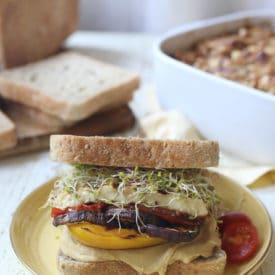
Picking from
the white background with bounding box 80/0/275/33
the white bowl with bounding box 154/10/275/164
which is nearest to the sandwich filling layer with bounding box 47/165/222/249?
the white bowl with bounding box 154/10/275/164

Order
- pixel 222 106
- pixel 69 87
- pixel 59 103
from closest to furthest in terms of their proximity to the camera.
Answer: pixel 222 106 → pixel 59 103 → pixel 69 87

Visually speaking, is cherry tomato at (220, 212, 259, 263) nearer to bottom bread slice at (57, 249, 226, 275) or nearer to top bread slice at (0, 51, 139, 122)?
bottom bread slice at (57, 249, 226, 275)

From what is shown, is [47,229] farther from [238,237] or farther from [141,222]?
[238,237]

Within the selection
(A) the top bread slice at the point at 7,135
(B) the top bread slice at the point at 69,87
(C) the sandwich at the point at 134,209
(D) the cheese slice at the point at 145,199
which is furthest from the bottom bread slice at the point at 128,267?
(B) the top bread slice at the point at 69,87

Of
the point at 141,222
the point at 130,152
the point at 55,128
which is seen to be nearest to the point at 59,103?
the point at 55,128

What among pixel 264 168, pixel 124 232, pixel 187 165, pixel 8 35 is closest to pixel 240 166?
pixel 264 168

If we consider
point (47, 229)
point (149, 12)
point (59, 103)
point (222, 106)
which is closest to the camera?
point (47, 229)

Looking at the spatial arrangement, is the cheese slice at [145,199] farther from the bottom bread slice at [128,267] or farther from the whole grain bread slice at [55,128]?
the whole grain bread slice at [55,128]
